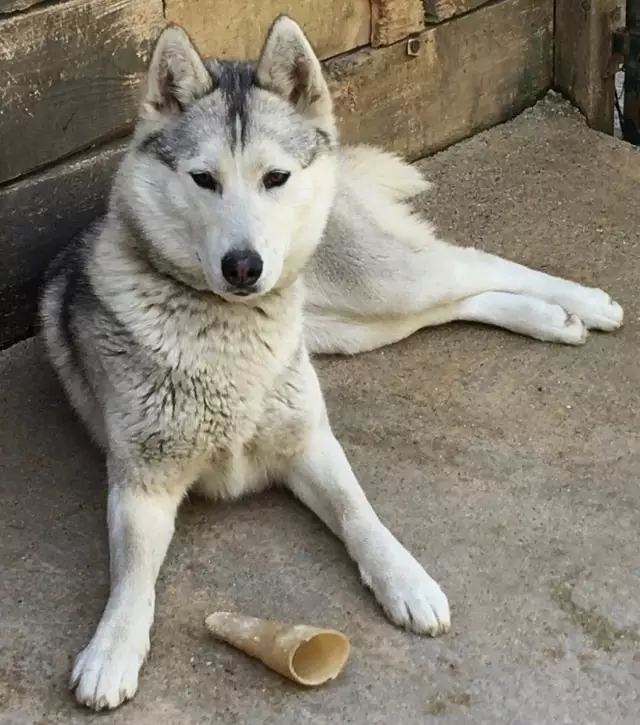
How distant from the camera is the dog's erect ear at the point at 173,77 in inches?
86.5

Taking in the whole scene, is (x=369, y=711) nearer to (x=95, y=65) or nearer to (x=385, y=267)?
(x=385, y=267)

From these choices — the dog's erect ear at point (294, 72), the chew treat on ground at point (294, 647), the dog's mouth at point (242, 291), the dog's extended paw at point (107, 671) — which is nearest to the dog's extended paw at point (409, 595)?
the chew treat on ground at point (294, 647)

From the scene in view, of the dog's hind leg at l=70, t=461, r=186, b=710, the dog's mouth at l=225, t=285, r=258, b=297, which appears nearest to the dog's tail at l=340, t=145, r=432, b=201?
the dog's mouth at l=225, t=285, r=258, b=297

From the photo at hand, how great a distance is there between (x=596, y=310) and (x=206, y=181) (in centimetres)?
141

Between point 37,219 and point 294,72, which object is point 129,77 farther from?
point 294,72

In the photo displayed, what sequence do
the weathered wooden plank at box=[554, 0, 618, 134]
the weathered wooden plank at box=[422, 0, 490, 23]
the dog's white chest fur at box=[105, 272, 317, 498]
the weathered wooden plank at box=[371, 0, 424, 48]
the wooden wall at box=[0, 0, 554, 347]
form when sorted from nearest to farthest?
the dog's white chest fur at box=[105, 272, 317, 498] < the wooden wall at box=[0, 0, 554, 347] < the weathered wooden plank at box=[371, 0, 424, 48] < the weathered wooden plank at box=[422, 0, 490, 23] < the weathered wooden plank at box=[554, 0, 618, 134]

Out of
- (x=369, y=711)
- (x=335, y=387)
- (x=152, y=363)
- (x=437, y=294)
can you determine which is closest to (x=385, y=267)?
(x=437, y=294)

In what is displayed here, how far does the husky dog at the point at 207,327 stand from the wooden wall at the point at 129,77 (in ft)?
1.60

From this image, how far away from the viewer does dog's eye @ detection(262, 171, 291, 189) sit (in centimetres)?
222

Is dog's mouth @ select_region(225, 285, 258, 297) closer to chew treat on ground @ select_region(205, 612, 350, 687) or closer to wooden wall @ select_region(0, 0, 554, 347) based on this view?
chew treat on ground @ select_region(205, 612, 350, 687)

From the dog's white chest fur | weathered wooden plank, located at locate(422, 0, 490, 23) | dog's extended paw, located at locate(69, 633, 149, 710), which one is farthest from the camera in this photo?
weathered wooden plank, located at locate(422, 0, 490, 23)

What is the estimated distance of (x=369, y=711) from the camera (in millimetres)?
2020

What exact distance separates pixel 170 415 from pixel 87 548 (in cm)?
38

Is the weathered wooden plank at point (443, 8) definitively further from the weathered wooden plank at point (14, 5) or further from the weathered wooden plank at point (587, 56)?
the weathered wooden plank at point (14, 5)
